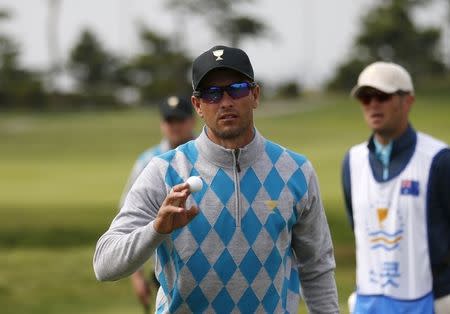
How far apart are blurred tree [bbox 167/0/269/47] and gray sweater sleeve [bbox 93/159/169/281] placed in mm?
79764

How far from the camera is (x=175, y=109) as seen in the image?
345 inches

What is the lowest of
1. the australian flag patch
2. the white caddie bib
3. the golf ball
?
the white caddie bib

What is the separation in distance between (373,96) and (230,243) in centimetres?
270

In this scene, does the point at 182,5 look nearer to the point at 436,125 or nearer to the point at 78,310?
the point at 436,125

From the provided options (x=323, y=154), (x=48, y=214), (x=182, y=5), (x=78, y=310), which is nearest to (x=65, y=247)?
(x=48, y=214)

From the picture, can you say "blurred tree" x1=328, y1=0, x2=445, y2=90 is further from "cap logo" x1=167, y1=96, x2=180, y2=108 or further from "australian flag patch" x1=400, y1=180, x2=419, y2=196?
"australian flag patch" x1=400, y1=180, x2=419, y2=196

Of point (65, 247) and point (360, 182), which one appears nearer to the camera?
point (360, 182)

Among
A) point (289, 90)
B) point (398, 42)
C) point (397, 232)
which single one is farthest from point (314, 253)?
point (398, 42)

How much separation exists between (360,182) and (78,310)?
7164 millimetres

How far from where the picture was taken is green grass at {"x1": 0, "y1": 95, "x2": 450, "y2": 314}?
14.2m

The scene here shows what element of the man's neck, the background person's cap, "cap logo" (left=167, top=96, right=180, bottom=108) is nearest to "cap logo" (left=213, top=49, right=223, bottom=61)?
the man's neck

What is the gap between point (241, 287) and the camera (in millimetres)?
4137

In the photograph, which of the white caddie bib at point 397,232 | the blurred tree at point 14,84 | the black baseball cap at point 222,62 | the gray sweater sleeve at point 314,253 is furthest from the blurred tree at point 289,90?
the black baseball cap at point 222,62

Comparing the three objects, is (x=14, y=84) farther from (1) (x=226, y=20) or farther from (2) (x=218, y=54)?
(2) (x=218, y=54)
